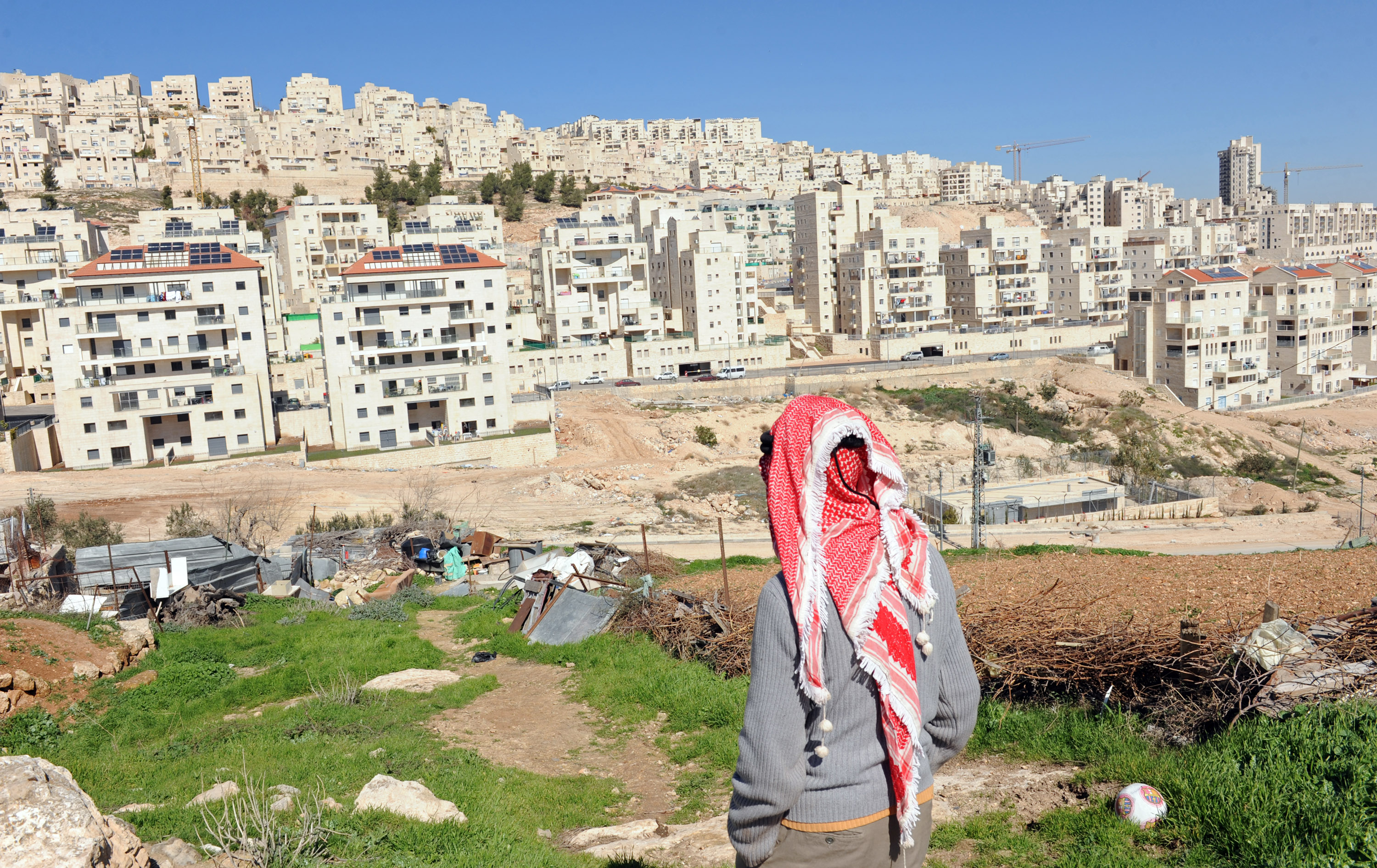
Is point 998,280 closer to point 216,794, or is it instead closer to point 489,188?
point 489,188

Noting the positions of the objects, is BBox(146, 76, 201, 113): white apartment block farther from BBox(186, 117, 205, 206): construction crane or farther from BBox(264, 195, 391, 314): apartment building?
BBox(264, 195, 391, 314): apartment building

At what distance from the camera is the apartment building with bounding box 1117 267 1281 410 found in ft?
205

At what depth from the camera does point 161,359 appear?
38062mm

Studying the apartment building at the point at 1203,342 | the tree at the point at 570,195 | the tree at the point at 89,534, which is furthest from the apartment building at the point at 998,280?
the tree at the point at 89,534

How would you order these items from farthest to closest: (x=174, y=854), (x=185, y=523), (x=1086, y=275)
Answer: (x=1086, y=275), (x=185, y=523), (x=174, y=854)

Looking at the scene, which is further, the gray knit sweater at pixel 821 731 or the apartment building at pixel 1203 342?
the apartment building at pixel 1203 342

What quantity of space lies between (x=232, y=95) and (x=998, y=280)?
113276 mm

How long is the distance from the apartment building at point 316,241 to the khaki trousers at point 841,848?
6244 cm

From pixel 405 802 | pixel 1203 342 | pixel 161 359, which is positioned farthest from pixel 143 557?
pixel 1203 342

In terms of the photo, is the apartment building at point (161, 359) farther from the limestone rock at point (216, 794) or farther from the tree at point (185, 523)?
the limestone rock at point (216, 794)

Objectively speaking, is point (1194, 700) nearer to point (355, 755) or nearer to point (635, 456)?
point (355, 755)

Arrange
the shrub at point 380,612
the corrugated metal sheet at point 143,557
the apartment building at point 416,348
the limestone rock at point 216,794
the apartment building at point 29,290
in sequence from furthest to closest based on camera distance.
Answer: the apartment building at point 29,290
the apartment building at point 416,348
the corrugated metal sheet at point 143,557
the shrub at point 380,612
the limestone rock at point 216,794

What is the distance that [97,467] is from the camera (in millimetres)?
35656

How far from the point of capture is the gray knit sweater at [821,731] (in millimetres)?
2703
